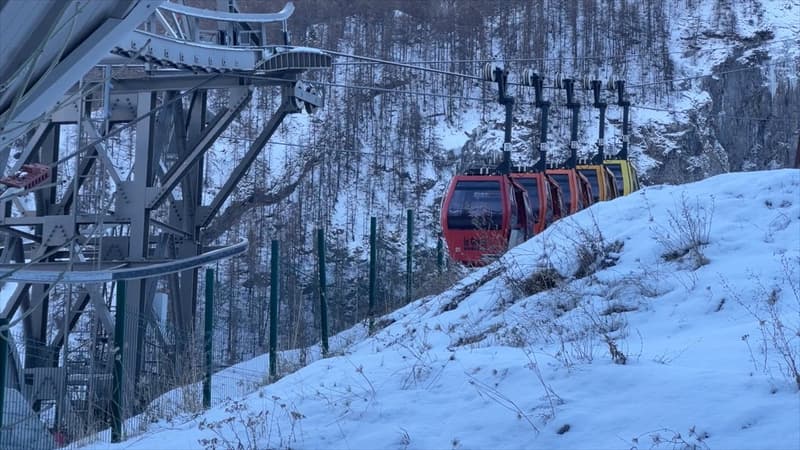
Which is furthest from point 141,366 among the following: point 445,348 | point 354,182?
point 354,182

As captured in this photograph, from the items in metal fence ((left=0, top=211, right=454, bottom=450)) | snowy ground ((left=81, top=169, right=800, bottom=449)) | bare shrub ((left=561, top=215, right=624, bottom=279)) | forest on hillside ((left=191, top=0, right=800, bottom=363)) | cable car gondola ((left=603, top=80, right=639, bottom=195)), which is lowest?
metal fence ((left=0, top=211, right=454, bottom=450))

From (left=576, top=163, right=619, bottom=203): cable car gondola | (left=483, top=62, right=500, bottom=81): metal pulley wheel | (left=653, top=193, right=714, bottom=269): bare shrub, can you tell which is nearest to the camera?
(left=653, top=193, right=714, bottom=269): bare shrub

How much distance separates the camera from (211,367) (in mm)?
10727

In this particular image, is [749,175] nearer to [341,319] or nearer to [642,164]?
[341,319]

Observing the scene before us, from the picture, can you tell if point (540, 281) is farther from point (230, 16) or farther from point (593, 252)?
point (230, 16)

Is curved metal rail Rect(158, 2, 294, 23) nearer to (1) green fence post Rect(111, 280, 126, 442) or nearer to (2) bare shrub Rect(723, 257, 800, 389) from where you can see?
(1) green fence post Rect(111, 280, 126, 442)

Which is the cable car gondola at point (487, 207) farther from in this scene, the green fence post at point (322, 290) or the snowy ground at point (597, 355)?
the snowy ground at point (597, 355)

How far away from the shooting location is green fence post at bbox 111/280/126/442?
9258mm

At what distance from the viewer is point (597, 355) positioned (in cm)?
717

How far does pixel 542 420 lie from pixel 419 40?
6525cm

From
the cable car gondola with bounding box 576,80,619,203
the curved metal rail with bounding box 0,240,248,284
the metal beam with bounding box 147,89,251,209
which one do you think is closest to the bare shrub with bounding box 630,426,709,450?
the curved metal rail with bounding box 0,240,248,284

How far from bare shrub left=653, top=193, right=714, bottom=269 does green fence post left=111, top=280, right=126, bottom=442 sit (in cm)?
494

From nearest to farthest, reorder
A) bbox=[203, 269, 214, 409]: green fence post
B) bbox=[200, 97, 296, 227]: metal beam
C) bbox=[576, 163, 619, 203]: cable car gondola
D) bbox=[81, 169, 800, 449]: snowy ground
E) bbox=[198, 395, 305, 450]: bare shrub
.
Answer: bbox=[81, 169, 800, 449]: snowy ground → bbox=[198, 395, 305, 450]: bare shrub → bbox=[203, 269, 214, 409]: green fence post → bbox=[200, 97, 296, 227]: metal beam → bbox=[576, 163, 619, 203]: cable car gondola

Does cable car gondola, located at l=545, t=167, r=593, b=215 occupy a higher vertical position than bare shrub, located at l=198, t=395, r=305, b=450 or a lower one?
higher
